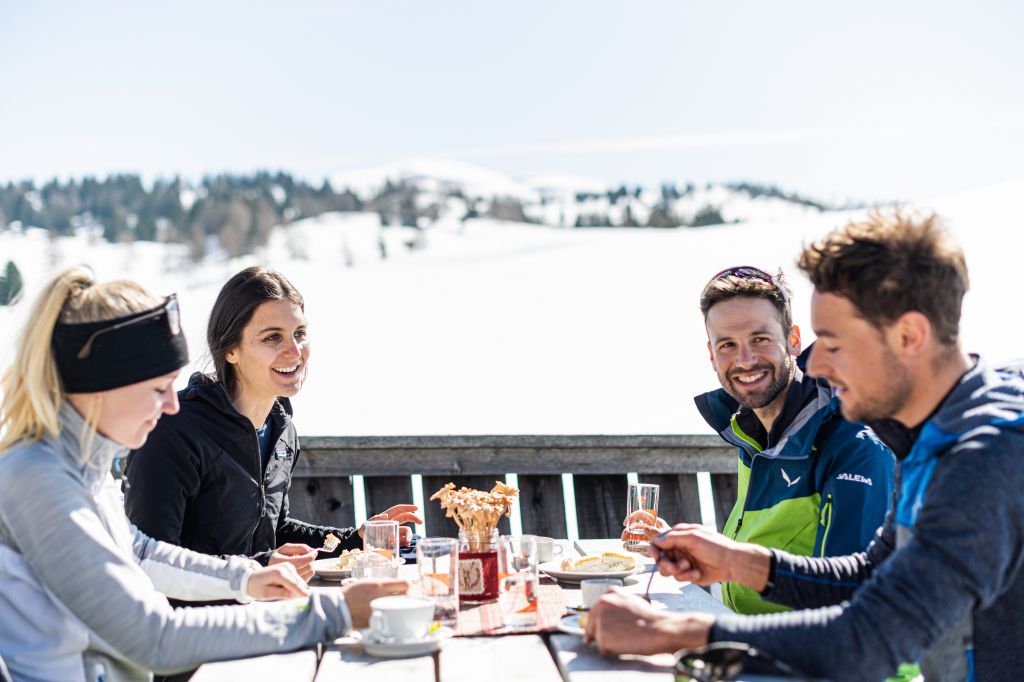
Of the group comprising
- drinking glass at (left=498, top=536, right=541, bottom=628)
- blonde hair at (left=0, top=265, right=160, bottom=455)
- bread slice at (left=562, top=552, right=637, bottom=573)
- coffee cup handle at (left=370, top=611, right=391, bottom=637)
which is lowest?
bread slice at (left=562, top=552, right=637, bottom=573)

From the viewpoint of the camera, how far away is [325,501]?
12.7 feet

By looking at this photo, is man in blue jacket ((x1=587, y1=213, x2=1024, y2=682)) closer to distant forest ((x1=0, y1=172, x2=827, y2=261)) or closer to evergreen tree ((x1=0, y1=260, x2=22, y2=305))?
evergreen tree ((x1=0, y1=260, x2=22, y2=305))

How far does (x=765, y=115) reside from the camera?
171 feet

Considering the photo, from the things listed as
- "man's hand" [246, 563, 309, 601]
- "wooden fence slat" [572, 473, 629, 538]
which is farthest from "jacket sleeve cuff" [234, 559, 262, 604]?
"wooden fence slat" [572, 473, 629, 538]

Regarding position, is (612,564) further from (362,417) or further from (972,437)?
(362,417)

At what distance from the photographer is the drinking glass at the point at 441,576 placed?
2.08m

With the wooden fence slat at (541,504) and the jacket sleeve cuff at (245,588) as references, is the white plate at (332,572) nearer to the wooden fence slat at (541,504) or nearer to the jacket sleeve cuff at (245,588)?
the jacket sleeve cuff at (245,588)

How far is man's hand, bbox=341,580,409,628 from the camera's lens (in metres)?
1.94

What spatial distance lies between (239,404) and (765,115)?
170 ft

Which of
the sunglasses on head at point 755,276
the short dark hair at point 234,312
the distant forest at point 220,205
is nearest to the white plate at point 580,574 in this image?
the sunglasses on head at point 755,276

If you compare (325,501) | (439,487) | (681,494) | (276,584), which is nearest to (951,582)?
(276,584)

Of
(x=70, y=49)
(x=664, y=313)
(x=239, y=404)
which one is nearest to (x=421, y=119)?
(x=70, y=49)

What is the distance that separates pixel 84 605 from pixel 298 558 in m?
0.81

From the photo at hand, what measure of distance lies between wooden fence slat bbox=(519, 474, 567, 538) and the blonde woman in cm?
198
